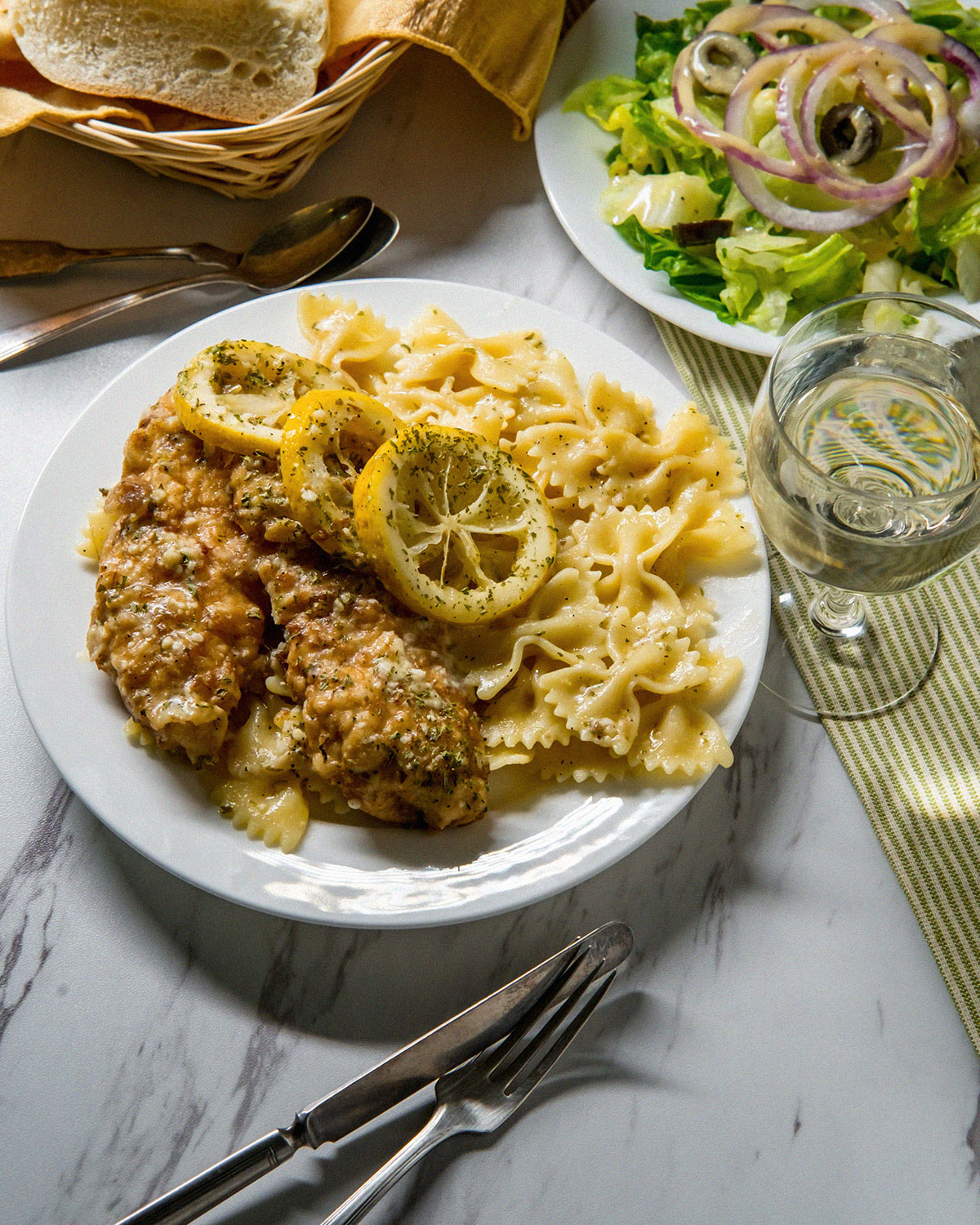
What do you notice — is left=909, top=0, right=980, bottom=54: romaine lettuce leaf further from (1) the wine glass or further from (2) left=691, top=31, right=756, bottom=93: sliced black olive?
(1) the wine glass

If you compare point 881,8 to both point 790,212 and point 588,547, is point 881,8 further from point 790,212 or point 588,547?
point 588,547

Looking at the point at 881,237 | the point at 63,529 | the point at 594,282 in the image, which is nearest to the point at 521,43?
the point at 594,282

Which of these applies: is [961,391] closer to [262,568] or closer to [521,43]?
[262,568]

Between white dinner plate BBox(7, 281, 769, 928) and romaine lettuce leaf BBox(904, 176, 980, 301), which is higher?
romaine lettuce leaf BBox(904, 176, 980, 301)

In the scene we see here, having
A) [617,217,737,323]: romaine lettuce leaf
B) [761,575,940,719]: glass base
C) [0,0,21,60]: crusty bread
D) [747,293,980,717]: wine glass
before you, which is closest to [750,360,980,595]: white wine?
[747,293,980,717]: wine glass

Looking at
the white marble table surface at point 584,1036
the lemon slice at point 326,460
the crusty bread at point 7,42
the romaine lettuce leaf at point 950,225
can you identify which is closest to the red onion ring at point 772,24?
the romaine lettuce leaf at point 950,225

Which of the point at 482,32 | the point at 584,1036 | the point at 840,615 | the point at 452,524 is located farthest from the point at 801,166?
the point at 584,1036

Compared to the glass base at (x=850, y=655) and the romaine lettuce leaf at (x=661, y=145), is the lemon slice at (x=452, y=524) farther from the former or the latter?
the romaine lettuce leaf at (x=661, y=145)
